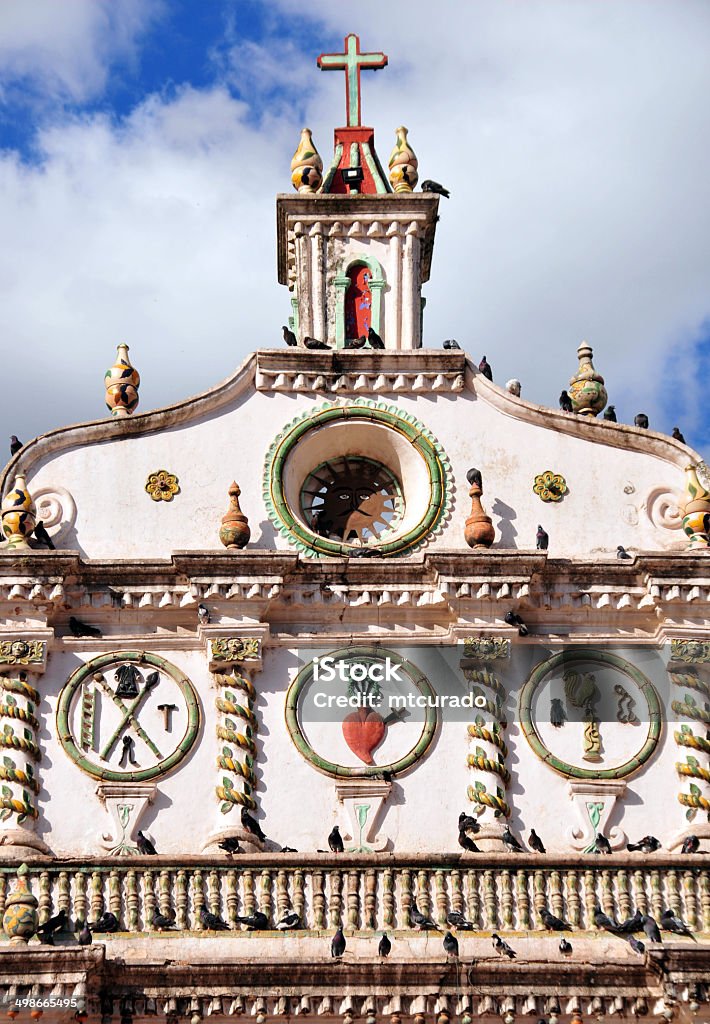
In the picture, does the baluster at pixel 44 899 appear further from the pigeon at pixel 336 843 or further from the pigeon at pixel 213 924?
the pigeon at pixel 336 843

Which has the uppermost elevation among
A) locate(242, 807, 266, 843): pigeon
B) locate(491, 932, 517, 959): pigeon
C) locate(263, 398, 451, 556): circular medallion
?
locate(263, 398, 451, 556): circular medallion

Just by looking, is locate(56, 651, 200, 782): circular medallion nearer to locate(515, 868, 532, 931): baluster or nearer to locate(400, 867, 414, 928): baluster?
locate(400, 867, 414, 928): baluster

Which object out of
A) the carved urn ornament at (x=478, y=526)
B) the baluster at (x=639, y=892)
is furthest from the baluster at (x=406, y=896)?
the carved urn ornament at (x=478, y=526)

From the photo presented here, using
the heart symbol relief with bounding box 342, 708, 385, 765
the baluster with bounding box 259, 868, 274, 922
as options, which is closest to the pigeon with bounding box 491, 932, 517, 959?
the baluster with bounding box 259, 868, 274, 922

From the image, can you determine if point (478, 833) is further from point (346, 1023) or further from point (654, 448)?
point (654, 448)

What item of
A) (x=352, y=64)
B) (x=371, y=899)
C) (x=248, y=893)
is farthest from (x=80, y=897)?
(x=352, y=64)

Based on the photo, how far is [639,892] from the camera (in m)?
23.9

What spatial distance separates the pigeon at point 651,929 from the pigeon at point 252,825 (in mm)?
4471

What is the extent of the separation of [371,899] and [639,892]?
299 centimetres

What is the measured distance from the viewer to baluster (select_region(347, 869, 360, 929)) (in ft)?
77.1

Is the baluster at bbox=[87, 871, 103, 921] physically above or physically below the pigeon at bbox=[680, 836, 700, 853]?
below

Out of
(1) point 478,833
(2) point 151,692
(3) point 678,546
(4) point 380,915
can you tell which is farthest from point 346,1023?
(3) point 678,546

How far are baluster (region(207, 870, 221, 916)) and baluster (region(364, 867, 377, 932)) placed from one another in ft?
5.33

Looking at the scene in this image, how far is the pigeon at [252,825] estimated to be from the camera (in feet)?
80.8
